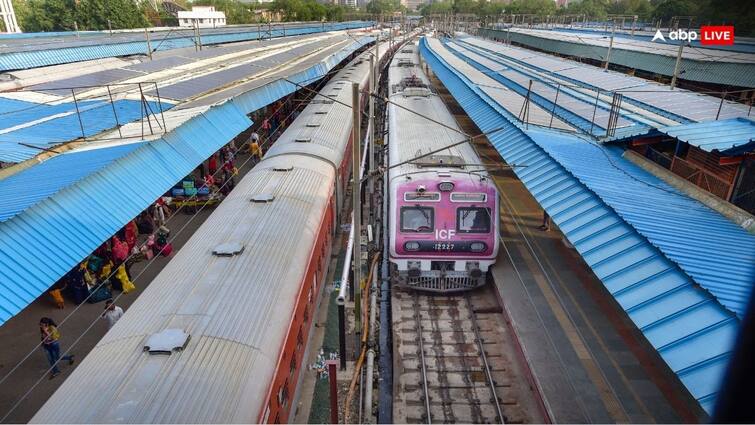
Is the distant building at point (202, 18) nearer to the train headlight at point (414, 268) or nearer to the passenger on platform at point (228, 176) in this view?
the passenger on platform at point (228, 176)

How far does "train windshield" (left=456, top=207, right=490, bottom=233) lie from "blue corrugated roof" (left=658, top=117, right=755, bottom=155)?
5202mm

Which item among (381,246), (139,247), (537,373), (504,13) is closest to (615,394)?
(537,373)

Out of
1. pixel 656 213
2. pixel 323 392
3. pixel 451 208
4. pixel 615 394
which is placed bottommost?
pixel 323 392

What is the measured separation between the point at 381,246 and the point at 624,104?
10963mm

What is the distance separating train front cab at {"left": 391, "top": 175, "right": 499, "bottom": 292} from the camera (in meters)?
13.3

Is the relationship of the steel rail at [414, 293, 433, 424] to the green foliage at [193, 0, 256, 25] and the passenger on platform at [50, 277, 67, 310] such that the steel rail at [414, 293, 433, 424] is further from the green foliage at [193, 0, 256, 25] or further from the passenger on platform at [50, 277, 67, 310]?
the green foliage at [193, 0, 256, 25]

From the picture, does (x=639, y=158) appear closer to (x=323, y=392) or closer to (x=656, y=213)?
(x=656, y=213)

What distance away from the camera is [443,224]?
1345cm

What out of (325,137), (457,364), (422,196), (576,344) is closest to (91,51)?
(325,137)

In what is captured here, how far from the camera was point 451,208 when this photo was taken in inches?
528

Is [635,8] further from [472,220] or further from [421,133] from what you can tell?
[472,220]

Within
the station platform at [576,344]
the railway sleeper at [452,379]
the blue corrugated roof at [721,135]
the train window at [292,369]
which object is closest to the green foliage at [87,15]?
the station platform at [576,344]

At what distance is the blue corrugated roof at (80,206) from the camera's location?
880 cm

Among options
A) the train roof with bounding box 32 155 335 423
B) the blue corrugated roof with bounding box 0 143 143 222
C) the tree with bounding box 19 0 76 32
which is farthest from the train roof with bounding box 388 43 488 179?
the tree with bounding box 19 0 76 32
